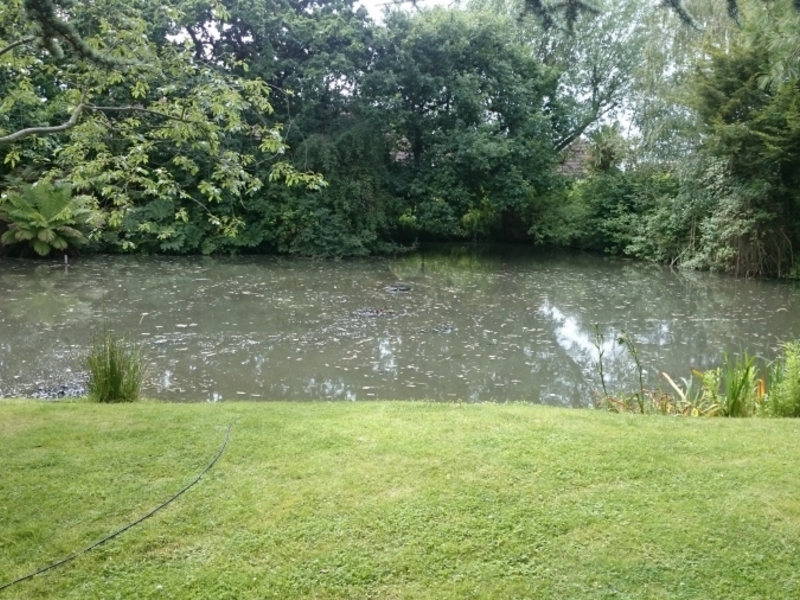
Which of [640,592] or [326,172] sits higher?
[326,172]

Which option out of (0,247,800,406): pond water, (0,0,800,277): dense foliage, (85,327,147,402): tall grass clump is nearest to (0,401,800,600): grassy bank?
(85,327,147,402): tall grass clump

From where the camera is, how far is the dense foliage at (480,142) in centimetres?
1344

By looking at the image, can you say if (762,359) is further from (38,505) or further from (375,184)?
(375,184)

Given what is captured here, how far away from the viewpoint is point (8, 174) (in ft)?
49.8

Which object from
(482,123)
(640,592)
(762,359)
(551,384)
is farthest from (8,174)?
(640,592)

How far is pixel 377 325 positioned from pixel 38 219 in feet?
30.6

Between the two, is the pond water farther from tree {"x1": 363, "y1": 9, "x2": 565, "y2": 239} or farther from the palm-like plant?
tree {"x1": 363, "y1": 9, "x2": 565, "y2": 239}

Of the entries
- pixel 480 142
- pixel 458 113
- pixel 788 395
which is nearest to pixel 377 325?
pixel 788 395

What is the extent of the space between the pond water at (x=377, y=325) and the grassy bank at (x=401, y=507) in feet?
7.51

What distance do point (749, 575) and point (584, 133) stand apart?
72.0ft

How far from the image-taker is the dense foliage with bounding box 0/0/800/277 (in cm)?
1344

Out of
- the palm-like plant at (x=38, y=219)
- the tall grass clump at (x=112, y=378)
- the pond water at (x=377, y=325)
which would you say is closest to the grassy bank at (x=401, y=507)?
the tall grass clump at (x=112, y=378)

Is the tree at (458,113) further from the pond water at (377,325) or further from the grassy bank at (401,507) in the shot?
the grassy bank at (401,507)

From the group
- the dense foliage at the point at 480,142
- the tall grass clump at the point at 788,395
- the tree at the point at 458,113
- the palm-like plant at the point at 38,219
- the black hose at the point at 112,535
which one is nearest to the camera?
the black hose at the point at 112,535
